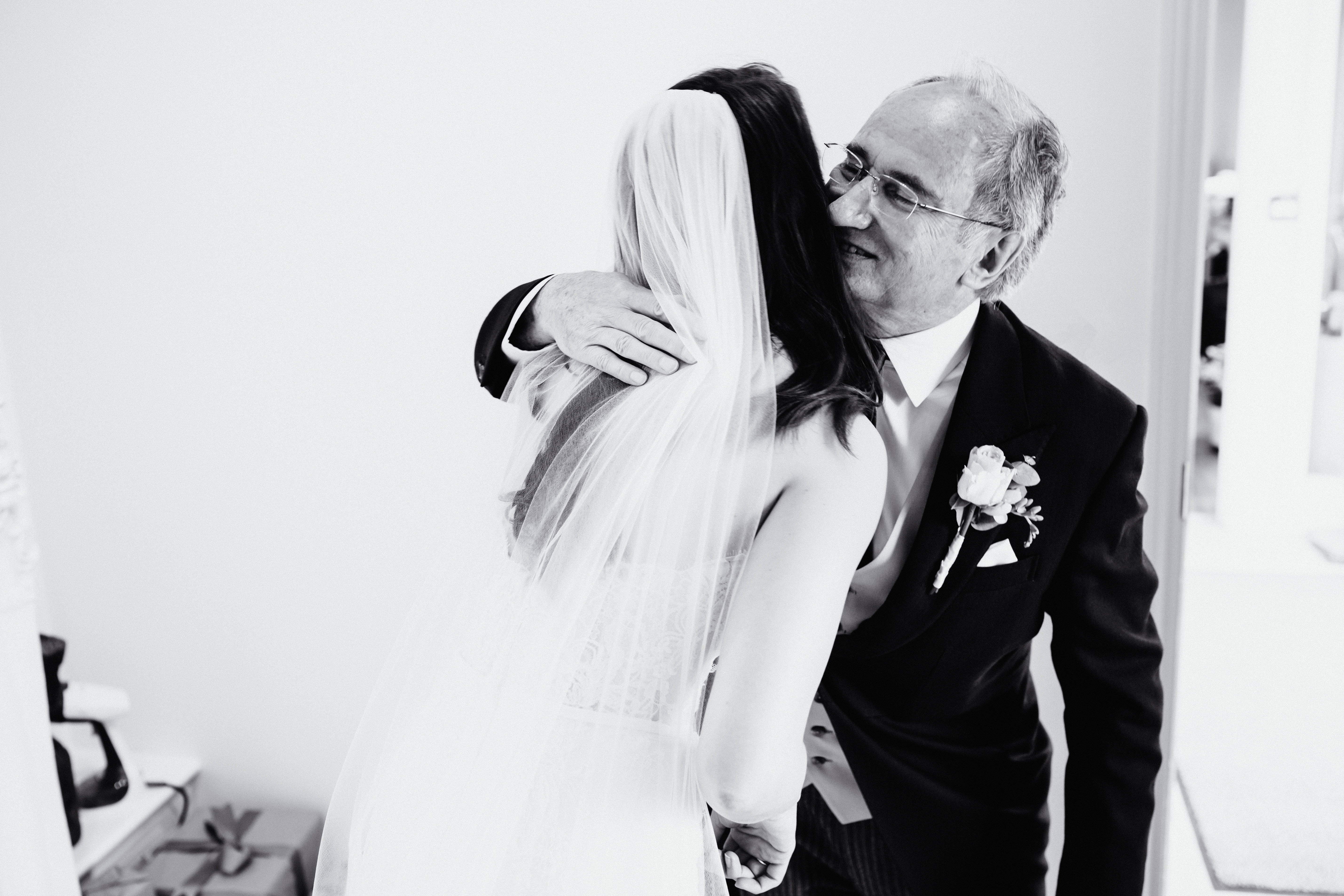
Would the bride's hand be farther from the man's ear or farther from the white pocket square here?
the man's ear

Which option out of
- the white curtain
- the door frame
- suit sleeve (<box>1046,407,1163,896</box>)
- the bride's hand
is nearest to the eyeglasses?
suit sleeve (<box>1046,407,1163,896</box>)

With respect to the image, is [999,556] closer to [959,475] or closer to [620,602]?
[959,475]

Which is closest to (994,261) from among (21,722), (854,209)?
(854,209)

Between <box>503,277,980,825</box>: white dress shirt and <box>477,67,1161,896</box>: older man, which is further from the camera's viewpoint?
<box>503,277,980,825</box>: white dress shirt

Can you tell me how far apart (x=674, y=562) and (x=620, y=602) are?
77mm

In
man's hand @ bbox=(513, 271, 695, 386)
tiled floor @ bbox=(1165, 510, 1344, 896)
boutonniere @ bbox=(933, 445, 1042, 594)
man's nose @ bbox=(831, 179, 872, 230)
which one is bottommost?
tiled floor @ bbox=(1165, 510, 1344, 896)

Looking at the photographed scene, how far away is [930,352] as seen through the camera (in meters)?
1.38

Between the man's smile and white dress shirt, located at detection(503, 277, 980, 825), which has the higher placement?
the man's smile

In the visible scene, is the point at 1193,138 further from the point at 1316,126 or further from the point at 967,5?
the point at 1316,126

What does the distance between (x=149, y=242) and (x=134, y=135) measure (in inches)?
9.1

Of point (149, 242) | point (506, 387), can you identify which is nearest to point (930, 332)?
point (506, 387)

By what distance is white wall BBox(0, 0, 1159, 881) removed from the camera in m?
1.73

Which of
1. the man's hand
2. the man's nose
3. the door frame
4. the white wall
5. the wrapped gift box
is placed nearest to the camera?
the man's hand

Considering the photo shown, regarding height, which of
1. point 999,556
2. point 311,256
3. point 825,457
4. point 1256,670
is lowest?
point 1256,670
